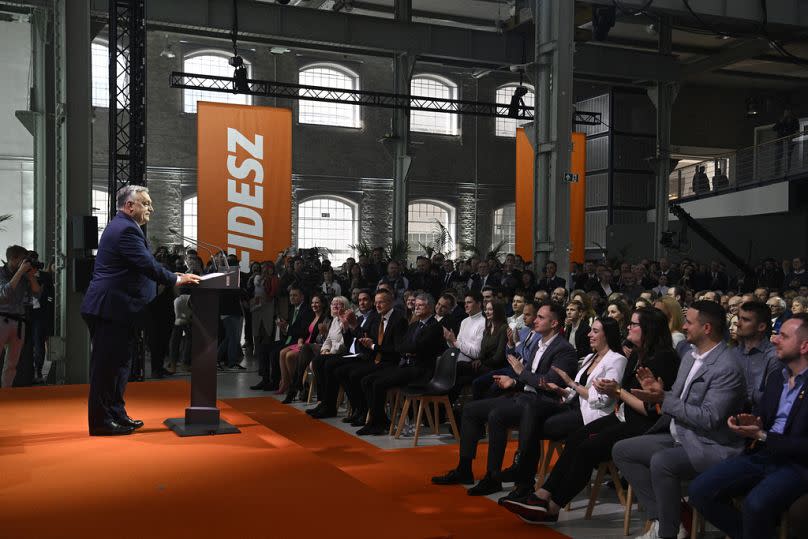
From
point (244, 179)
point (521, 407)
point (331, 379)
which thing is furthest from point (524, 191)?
point (521, 407)

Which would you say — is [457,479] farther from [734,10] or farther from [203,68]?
[203,68]

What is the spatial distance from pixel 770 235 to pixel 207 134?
42.8 feet

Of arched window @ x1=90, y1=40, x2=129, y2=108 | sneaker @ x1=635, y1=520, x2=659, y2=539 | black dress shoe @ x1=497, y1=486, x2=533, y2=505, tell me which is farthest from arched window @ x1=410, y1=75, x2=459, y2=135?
sneaker @ x1=635, y1=520, x2=659, y2=539

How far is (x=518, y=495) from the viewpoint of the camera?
15.9ft

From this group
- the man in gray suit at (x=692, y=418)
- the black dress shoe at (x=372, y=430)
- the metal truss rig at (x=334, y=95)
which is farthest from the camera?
the metal truss rig at (x=334, y=95)

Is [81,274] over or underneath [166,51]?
underneath

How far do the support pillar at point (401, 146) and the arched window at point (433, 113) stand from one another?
5.03 m

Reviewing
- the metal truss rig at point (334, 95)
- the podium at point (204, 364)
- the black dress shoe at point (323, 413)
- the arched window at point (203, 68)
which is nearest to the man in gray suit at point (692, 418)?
the podium at point (204, 364)

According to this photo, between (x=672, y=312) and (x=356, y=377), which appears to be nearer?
(x=672, y=312)

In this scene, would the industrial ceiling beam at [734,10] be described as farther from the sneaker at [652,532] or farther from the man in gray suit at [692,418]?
the sneaker at [652,532]

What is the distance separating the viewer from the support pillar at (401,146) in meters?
17.2

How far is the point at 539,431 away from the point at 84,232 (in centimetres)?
527

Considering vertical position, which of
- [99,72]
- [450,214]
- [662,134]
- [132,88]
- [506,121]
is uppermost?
[99,72]

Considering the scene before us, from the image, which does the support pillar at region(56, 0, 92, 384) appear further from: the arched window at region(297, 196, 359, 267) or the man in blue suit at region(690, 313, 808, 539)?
the arched window at region(297, 196, 359, 267)
